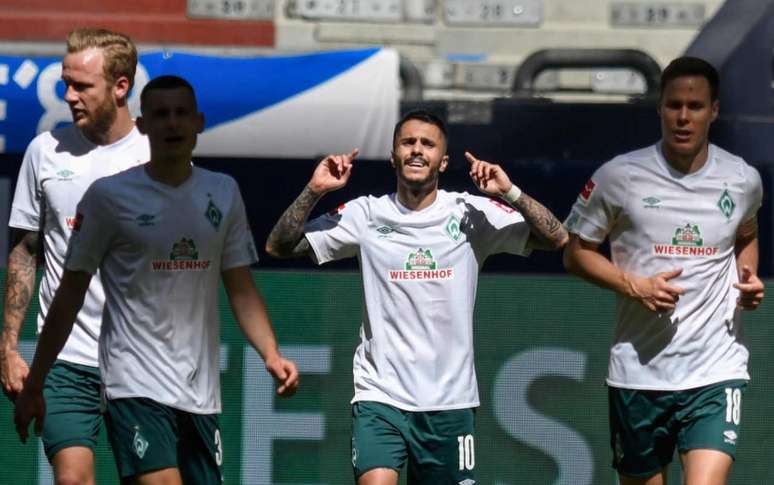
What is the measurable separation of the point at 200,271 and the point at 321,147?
14.9ft

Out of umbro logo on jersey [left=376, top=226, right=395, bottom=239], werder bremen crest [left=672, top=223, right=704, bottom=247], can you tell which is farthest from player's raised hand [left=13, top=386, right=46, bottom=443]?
werder bremen crest [left=672, top=223, right=704, bottom=247]

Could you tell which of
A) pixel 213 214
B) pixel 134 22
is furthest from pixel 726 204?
pixel 134 22

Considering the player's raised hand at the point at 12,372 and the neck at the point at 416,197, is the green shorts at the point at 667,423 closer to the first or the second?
the neck at the point at 416,197

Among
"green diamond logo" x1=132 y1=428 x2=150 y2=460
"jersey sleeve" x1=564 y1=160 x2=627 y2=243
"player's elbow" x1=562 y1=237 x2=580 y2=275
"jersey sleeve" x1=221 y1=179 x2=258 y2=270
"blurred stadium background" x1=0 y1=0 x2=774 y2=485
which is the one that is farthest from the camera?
"blurred stadium background" x1=0 y1=0 x2=774 y2=485

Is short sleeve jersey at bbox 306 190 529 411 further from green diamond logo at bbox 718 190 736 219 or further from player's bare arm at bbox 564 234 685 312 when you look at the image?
green diamond logo at bbox 718 190 736 219

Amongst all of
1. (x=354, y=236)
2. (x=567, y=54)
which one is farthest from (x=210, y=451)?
(x=567, y=54)

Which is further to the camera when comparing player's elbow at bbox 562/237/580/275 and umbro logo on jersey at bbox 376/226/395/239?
player's elbow at bbox 562/237/580/275

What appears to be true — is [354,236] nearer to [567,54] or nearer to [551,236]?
[551,236]

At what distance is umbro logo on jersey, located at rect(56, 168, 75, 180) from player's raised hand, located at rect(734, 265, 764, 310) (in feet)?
8.39

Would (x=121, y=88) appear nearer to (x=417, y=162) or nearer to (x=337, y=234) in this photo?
(x=337, y=234)

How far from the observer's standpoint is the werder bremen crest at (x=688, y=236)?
6281mm

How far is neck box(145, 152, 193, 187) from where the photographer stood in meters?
5.75

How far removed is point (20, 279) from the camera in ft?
20.8

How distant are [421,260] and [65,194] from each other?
4.49 ft
